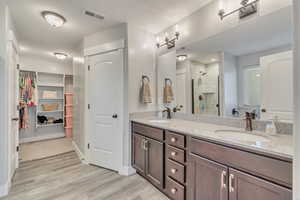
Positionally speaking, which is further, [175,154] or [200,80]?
[200,80]

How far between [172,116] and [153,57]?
1196 millimetres

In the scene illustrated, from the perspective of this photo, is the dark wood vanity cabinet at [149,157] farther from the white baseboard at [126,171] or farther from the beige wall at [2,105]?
the beige wall at [2,105]

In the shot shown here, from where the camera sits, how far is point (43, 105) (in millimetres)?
4621

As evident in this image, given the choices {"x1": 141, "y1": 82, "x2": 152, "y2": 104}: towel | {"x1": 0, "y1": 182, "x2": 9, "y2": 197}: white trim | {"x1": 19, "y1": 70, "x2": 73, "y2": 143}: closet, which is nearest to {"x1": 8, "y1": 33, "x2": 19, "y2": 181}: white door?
{"x1": 0, "y1": 182, "x2": 9, "y2": 197}: white trim

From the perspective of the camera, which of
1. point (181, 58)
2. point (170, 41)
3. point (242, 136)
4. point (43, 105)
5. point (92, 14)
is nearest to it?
point (242, 136)

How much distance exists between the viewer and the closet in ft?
13.6

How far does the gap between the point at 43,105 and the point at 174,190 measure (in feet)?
15.5

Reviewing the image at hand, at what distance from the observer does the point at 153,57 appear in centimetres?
290

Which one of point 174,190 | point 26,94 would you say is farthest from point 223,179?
point 26,94

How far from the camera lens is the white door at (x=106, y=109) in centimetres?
257

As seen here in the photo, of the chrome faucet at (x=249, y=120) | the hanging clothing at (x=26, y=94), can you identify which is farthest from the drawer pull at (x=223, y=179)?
the hanging clothing at (x=26, y=94)

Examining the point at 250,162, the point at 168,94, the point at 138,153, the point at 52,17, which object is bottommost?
the point at 138,153

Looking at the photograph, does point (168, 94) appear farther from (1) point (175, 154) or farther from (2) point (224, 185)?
(2) point (224, 185)

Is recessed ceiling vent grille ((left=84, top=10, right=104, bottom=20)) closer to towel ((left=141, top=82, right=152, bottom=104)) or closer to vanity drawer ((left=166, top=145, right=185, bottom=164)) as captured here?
towel ((left=141, top=82, right=152, bottom=104))
